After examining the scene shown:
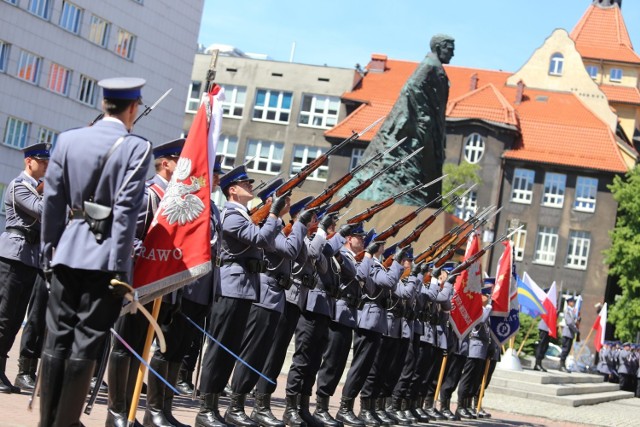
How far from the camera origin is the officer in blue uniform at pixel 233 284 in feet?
32.5

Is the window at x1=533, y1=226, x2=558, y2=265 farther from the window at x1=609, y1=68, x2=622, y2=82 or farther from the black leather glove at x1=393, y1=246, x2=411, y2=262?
the black leather glove at x1=393, y1=246, x2=411, y2=262

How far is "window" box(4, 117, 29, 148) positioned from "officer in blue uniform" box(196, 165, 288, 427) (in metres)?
38.1

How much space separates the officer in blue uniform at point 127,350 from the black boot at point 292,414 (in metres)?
2.95

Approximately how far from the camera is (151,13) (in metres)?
54.0

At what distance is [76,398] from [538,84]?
237 feet

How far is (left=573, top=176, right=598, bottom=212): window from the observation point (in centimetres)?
6712

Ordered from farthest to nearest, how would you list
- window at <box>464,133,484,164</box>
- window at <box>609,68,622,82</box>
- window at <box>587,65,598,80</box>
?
window at <box>587,65,598,80</box> < window at <box>609,68,622,82</box> < window at <box>464,133,484,164</box>

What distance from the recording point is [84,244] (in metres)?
6.95

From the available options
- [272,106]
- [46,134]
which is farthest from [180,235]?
[272,106]

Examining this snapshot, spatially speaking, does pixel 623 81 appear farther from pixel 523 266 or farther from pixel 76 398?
pixel 76 398

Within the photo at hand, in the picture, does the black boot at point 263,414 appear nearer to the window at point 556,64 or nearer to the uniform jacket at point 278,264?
the uniform jacket at point 278,264

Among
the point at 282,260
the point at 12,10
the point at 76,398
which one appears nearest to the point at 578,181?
the point at 12,10

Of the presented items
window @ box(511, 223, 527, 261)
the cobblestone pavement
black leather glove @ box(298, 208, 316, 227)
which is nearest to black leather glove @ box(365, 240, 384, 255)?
the cobblestone pavement

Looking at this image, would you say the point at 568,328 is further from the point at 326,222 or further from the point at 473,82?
the point at 473,82
